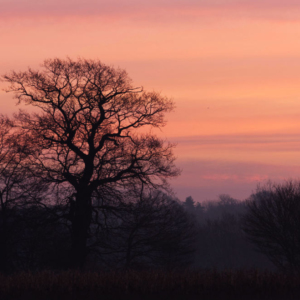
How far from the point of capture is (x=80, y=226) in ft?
86.2

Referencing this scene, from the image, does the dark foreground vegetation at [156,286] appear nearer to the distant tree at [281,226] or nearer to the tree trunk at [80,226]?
the tree trunk at [80,226]

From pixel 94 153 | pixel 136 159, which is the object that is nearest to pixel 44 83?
pixel 94 153

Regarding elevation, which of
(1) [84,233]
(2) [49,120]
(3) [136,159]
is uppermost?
(2) [49,120]

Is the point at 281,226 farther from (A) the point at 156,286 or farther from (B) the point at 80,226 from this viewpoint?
(A) the point at 156,286

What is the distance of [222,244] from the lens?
4146 inches

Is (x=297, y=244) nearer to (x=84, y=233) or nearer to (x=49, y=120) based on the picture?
(x=84, y=233)

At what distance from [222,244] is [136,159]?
8341 cm

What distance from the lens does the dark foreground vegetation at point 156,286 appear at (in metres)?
15.3

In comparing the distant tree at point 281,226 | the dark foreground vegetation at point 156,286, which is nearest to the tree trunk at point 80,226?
the dark foreground vegetation at point 156,286

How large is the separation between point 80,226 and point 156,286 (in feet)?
36.6

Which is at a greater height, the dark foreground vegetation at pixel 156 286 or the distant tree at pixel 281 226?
the distant tree at pixel 281 226

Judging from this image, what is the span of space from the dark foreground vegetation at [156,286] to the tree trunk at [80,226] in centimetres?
876

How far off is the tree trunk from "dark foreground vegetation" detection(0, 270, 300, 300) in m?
8.76

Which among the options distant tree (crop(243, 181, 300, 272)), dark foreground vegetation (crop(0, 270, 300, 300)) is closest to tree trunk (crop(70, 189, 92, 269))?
dark foreground vegetation (crop(0, 270, 300, 300))
